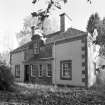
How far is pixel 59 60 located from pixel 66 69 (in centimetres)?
139

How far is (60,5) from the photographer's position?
7496mm

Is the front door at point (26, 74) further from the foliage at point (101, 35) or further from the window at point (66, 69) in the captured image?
the foliage at point (101, 35)

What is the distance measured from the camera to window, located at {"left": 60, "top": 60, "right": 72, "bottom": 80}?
1775 centimetres

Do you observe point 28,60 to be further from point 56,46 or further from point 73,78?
point 73,78

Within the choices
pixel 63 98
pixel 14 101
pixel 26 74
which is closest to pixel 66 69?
pixel 26 74

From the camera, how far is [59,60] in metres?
18.9

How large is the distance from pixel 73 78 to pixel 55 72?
2701 millimetres

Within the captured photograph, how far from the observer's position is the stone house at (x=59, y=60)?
1672cm

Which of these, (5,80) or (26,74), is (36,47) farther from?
(5,80)

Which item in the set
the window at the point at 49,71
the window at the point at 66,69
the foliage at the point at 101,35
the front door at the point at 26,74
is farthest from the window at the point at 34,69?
the foliage at the point at 101,35

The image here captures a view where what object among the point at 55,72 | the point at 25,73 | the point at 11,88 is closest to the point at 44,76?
the point at 55,72

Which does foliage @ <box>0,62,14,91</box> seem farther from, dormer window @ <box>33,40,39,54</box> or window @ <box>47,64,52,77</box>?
dormer window @ <box>33,40,39,54</box>

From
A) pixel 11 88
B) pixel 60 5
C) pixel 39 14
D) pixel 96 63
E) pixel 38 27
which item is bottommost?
pixel 11 88

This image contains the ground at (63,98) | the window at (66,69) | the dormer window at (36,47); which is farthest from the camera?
the dormer window at (36,47)
